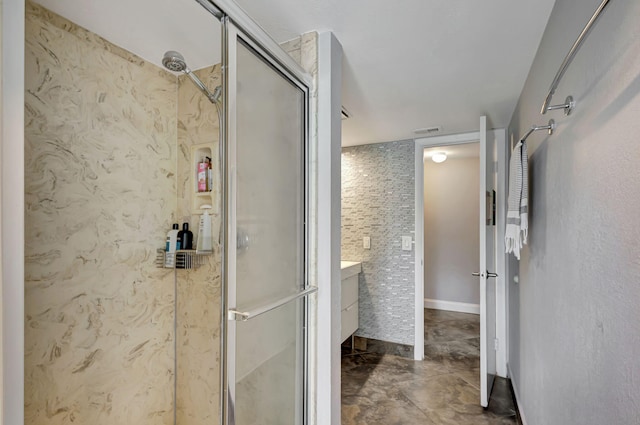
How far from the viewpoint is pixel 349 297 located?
3.04 m

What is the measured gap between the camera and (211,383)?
177 cm

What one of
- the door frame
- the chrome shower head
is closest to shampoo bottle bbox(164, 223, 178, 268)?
the chrome shower head

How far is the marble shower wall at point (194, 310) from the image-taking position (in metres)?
1.74

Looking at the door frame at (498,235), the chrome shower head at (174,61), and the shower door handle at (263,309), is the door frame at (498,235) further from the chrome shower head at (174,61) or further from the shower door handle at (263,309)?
the chrome shower head at (174,61)

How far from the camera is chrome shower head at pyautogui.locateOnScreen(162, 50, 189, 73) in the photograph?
155cm

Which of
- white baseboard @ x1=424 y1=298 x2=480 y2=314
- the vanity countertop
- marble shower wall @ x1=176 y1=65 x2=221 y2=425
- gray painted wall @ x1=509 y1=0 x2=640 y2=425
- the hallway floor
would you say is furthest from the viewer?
white baseboard @ x1=424 y1=298 x2=480 y2=314

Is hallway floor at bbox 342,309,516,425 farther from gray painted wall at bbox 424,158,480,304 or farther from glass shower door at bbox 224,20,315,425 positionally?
gray painted wall at bbox 424,158,480,304

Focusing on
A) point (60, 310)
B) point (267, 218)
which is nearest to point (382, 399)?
Result: point (267, 218)

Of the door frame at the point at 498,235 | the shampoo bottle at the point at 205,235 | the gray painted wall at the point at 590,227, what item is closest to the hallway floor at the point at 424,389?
the door frame at the point at 498,235

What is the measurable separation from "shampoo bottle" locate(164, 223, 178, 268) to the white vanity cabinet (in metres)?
1.43

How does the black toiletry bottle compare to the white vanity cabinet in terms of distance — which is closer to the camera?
the black toiletry bottle

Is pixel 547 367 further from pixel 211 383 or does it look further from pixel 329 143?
pixel 211 383

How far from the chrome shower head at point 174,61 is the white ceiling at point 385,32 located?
0.12ft

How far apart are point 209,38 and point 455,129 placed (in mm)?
2476
